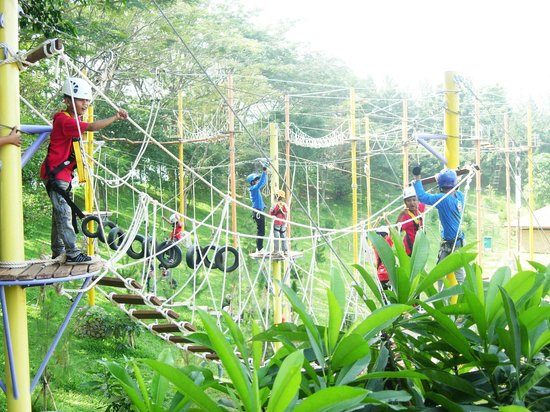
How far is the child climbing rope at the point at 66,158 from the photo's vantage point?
2141 millimetres

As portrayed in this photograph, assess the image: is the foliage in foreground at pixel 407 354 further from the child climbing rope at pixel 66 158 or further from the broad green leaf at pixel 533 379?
the child climbing rope at pixel 66 158

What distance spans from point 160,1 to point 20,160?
21.0 ft

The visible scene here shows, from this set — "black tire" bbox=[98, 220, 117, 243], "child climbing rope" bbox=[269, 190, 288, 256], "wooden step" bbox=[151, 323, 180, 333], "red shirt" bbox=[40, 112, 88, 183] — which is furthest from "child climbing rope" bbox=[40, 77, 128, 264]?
"child climbing rope" bbox=[269, 190, 288, 256]

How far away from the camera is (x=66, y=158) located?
222cm

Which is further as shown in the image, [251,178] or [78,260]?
[251,178]

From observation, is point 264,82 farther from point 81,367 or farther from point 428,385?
point 428,385

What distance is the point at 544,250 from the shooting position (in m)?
12.4

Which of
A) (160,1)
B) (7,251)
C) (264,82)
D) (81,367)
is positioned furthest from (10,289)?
(264,82)

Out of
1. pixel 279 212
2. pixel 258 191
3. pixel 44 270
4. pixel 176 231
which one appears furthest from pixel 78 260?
pixel 279 212

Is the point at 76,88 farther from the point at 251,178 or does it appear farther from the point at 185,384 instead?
the point at 251,178

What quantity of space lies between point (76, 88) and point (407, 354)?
1773 mm

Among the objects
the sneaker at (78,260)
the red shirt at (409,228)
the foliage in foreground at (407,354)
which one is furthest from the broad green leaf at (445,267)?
the red shirt at (409,228)

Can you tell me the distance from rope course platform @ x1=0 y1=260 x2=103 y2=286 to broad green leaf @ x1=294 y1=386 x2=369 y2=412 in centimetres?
144

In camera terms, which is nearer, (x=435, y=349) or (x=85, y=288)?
(x=435, y=349)
